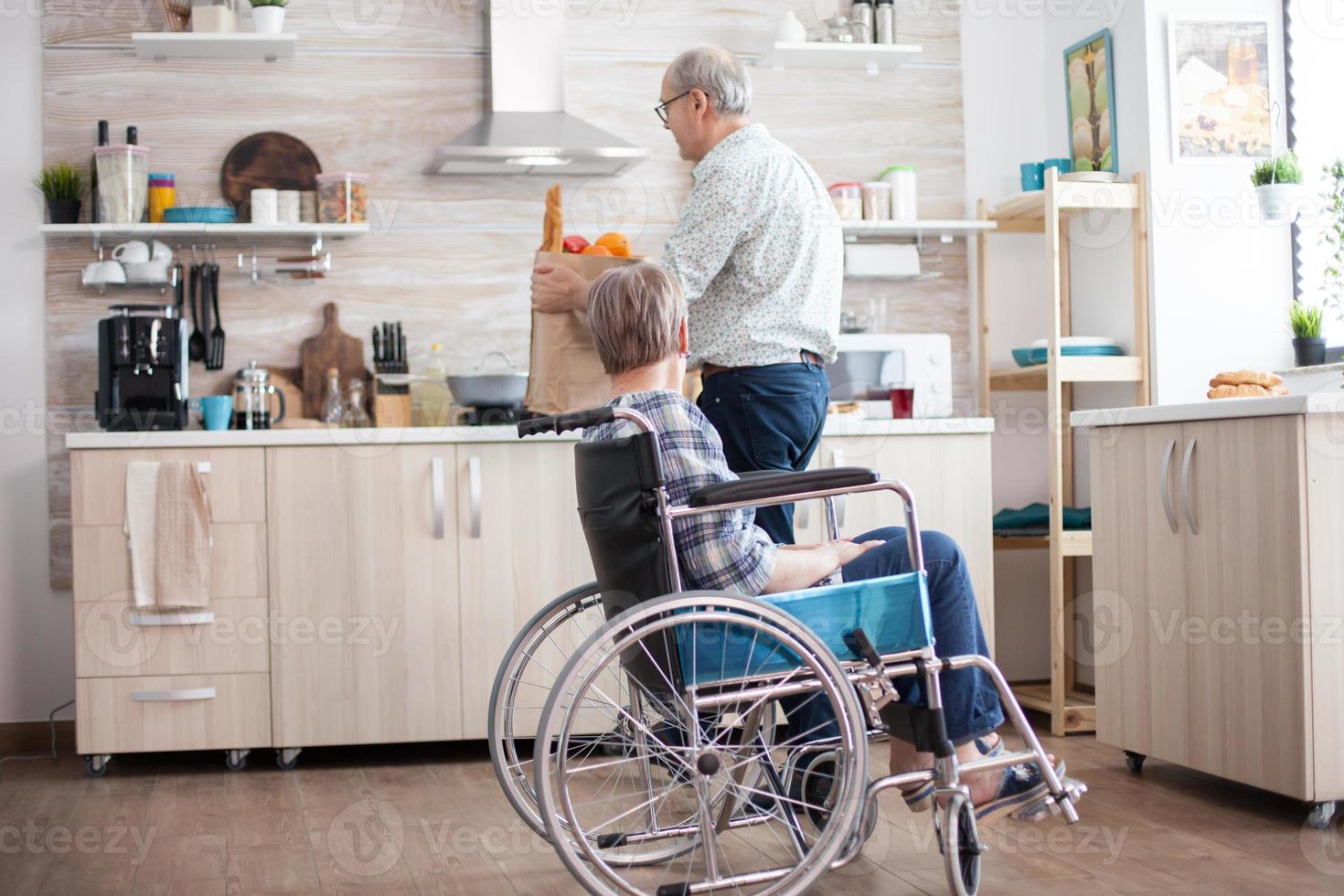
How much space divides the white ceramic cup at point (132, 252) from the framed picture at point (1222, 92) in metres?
2.84

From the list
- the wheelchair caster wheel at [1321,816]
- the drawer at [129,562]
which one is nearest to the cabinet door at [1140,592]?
the wheelchair caster wheel at [1321,816]

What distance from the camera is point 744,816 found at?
2168 mm

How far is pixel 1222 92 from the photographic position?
366 cm

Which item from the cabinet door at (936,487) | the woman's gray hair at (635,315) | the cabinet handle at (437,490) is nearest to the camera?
the woman's gray hair at (635,315)

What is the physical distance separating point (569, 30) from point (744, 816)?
8.50ft

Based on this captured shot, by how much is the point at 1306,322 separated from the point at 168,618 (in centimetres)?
292

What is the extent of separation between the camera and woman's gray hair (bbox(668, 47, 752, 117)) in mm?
2484

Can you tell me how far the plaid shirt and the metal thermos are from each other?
7.93ft

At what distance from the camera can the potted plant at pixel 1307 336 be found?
3.38 meters

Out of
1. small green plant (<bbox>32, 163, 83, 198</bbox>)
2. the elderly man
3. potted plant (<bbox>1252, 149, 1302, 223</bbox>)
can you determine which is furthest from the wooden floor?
small green plant (<bbox>32, 163, 83, 198</bbox>)

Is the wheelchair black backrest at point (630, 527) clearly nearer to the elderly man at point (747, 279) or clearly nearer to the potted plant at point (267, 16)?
the elderly man at point (747, 279)

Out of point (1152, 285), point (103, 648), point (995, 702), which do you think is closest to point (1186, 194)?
point (1152, 285)

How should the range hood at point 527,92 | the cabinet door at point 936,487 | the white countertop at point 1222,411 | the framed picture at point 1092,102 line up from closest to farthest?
the white countertop at point 1222,411 → the cabinet door at point 936,487 → the range hood at point 527,92 → the framed picture at point 1092,102

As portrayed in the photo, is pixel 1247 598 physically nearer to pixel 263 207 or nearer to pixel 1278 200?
pixel 1278 200
